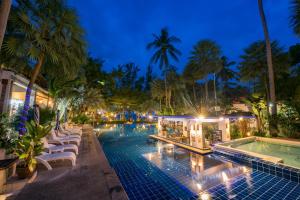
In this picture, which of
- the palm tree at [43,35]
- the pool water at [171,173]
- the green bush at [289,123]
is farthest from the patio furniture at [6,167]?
the green bush at [289,123]

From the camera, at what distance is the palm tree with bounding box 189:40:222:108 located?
771 inches

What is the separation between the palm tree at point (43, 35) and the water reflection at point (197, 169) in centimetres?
636

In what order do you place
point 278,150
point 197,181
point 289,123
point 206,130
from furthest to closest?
point 206,130 → point 289,123 → point 278,150 → point 197,181

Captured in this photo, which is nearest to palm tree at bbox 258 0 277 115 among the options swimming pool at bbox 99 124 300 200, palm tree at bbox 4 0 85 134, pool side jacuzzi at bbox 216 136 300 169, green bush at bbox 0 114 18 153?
pool side jacuzzi at bbox 216 136 300 169

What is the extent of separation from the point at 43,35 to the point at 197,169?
894 centimetres

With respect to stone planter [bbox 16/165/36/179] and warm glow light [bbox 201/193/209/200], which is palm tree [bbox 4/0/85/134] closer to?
stone planter [bbox 16/165/36/179]

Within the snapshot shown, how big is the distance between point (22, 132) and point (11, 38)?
3.55 metres

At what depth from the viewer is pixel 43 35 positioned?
5.97m

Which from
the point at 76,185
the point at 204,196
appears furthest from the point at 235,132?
the point at 76,185

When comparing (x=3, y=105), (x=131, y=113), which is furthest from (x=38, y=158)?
(x=131, y=113)

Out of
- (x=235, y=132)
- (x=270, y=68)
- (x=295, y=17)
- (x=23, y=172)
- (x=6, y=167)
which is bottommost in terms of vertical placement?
(x=23, y=172)

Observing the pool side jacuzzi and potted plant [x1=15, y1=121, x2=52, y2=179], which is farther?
the pool side jacuzzi

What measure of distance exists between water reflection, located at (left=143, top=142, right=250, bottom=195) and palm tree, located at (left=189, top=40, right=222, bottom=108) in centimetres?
1358

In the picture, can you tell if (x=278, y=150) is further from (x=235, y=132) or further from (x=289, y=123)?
(x=235, y=132)
